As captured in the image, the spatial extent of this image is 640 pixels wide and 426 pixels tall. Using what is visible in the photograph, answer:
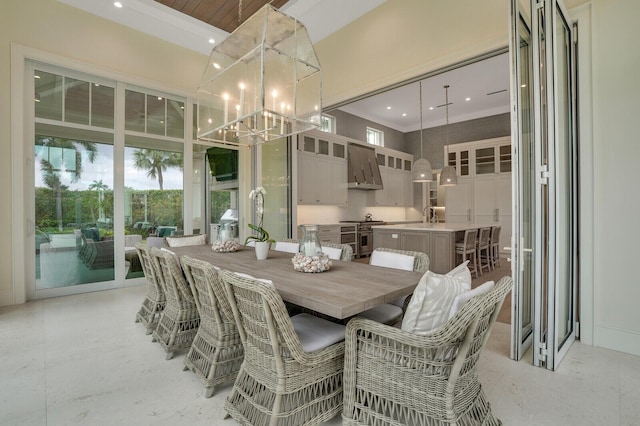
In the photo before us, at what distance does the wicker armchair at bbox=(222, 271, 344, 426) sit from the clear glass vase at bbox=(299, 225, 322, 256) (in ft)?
2.09

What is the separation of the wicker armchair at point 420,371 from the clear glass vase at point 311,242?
0.77 meters

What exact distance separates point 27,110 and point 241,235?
11.0ft

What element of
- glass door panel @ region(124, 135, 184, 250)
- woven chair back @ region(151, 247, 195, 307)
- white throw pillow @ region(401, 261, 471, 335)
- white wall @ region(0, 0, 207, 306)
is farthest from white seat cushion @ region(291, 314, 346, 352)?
white wall @ region(0, 0, 207, 306)

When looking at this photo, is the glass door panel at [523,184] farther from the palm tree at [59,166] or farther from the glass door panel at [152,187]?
the palm tree at [59,166]

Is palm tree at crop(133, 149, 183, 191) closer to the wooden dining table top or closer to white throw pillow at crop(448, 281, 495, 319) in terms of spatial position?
the wooden dining table top

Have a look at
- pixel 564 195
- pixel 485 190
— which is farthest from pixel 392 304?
pixel 485 190

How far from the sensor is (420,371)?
144cm

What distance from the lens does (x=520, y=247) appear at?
2379 mm

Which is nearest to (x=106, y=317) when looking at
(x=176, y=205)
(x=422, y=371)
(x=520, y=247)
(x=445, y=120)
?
(x=176, y=205)

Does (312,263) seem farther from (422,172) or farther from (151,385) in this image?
(422,172)

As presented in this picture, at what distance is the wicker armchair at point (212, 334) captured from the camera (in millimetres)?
1913

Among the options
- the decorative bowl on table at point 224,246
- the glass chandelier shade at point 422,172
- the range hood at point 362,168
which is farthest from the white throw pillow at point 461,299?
the range hood at point 362,168

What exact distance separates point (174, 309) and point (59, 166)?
3.04 metres

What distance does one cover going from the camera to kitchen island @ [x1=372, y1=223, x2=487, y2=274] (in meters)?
5.20
